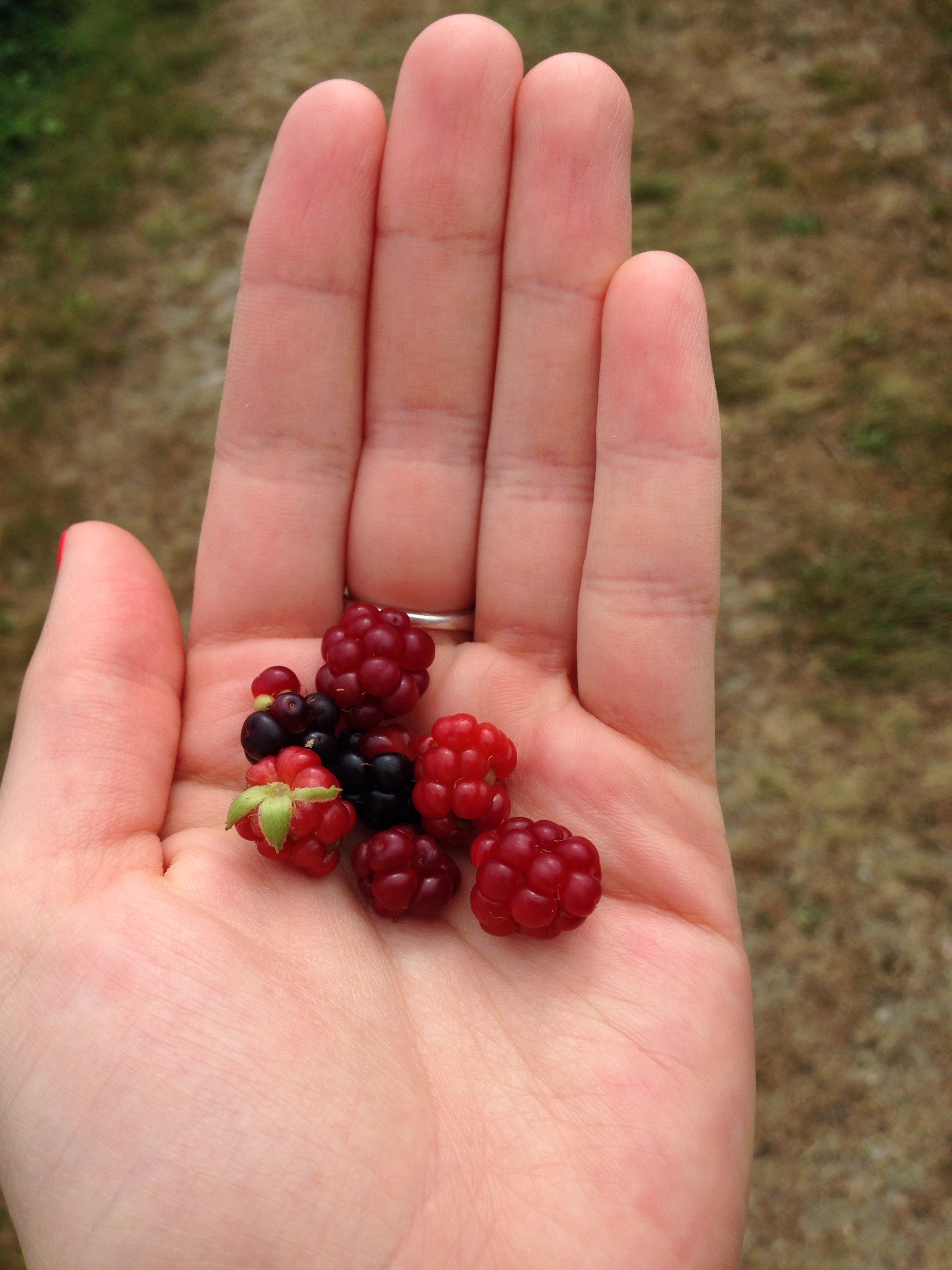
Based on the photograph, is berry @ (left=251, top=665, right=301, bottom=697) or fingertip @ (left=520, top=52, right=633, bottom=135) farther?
fingertip @ (left=520, top=52, right=633, bottom=135)

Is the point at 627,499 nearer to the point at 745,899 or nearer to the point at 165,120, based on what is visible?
the point at 745,899

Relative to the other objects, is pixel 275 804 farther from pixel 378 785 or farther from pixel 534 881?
pixel 534 881

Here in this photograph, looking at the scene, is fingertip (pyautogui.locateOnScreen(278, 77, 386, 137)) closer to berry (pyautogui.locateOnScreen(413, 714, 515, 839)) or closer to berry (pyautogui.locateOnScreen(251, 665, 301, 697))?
berry (pyautogui.locateOnScreen(251, 665, 301, 697))

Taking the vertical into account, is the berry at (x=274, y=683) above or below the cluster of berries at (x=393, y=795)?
above

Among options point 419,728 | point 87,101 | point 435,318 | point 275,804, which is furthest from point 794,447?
point 87,101

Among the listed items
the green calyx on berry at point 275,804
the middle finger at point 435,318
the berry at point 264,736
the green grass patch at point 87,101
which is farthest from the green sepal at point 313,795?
the green grass patch at point 87,101

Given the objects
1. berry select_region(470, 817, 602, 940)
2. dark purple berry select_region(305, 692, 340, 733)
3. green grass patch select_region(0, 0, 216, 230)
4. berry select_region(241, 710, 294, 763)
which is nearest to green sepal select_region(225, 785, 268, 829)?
berry select_region(241, 710, 294, 763)

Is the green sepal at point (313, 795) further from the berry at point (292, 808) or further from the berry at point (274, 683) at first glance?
A: the berry at point (274, 683)
